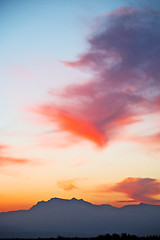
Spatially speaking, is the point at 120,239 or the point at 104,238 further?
the point at 104,238

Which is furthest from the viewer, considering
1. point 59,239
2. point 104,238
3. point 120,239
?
point 104,238

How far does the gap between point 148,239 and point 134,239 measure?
9.17 meters

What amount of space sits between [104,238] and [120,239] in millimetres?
12105

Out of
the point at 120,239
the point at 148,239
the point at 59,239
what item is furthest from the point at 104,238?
the point at 59,239

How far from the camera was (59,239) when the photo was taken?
4670 inches

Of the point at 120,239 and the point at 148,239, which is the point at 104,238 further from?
the point at 148,239

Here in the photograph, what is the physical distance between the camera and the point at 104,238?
139625 mm

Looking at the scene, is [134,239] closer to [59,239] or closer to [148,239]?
[148,239]

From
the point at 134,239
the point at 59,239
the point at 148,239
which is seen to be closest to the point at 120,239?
the point at 134,239

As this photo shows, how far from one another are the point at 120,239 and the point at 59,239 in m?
28.2

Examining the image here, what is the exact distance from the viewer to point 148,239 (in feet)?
460

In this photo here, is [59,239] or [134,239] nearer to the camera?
[59,239]

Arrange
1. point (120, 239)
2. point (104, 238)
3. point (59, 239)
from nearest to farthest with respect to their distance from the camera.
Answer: point (59, 239)
point (120, 239)
point (104, 238)

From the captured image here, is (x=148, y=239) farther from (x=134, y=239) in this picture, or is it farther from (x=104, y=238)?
(x=104, y=238)
